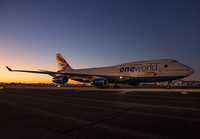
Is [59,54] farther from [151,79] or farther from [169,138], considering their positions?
[169,138]

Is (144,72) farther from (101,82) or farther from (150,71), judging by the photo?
(101,82)

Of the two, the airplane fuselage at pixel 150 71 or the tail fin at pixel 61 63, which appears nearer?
the airplane fuselage at pixel 150 71

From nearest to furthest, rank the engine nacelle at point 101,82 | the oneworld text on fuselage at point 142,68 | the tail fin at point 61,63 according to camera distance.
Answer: the oneworld text on fuselage at point 142,68, the engine nacelle at point 101,82, the tail fin at point 61,63

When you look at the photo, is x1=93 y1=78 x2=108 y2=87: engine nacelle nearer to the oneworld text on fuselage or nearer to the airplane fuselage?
the airplane fuselage

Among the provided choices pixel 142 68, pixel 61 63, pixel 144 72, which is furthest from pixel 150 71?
pixel 61 63

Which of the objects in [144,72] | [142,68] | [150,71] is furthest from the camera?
[142,68]

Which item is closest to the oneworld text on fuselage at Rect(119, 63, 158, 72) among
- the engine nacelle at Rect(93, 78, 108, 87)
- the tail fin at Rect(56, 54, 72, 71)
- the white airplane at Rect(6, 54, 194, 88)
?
the white airplane at Rect(6, 54, 194, 88)

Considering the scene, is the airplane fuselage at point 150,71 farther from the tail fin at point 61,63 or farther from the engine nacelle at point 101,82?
the tail fin at point 61,63

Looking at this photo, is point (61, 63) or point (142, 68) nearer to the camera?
point (142, 68)

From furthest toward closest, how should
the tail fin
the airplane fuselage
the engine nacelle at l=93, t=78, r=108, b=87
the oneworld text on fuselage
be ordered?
the tail fin < the engine nacelle at l=93, t=78, r=108, b=87 < the oneworld text on fuselage < the airplane fuselage

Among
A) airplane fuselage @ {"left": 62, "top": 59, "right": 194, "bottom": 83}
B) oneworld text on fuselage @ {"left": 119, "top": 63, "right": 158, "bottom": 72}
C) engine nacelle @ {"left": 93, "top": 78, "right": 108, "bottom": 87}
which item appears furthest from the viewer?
engine nacelle @ {"left": 93, "top": 78, "right": 108, "bottom": 87}

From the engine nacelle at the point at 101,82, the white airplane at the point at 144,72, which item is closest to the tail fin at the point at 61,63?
the white airplane at the point at 144,72

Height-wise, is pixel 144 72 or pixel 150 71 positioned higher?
pixel 150 71

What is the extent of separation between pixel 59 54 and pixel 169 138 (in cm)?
3835
